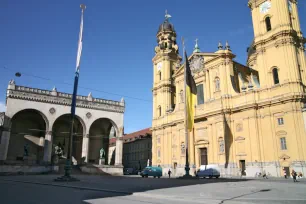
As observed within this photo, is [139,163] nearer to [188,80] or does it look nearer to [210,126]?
[210,126]

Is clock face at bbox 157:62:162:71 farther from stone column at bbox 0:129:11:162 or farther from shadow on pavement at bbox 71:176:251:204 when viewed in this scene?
shadow on pavement at bbox 71:176:251:204

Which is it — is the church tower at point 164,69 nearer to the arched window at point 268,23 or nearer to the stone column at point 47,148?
the arched window at point 268,23

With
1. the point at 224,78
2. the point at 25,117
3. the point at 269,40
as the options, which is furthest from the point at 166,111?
the point at 25,117

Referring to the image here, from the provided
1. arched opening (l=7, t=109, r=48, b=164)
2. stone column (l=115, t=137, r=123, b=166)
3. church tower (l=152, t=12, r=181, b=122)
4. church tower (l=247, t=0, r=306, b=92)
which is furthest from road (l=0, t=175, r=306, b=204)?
church tower (l=152, t=12, r=181, b=122)

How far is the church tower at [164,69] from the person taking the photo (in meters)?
49.6

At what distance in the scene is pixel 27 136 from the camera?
149ft

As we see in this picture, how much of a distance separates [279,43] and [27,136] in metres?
43.0

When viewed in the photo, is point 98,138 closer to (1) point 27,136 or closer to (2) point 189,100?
(1) point 27,136

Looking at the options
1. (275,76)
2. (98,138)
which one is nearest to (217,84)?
(275,76)

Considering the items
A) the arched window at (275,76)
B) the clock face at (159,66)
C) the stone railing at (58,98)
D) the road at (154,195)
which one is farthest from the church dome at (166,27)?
the road at (154,195)

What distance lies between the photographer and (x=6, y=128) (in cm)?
3891

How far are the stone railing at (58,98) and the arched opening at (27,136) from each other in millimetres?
2704

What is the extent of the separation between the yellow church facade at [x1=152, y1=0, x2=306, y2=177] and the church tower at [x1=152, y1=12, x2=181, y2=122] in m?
3.16

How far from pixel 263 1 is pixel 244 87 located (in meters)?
12.5
